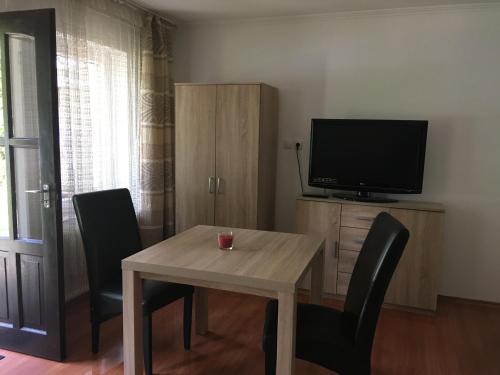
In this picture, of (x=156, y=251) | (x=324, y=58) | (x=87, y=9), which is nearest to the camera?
(x=156, y=251)

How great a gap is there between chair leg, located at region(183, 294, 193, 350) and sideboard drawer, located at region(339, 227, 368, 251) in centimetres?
144

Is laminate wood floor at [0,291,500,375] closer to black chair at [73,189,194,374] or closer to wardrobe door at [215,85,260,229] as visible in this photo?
black chair at [73,189,194,374]

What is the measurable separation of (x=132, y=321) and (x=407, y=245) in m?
2.23

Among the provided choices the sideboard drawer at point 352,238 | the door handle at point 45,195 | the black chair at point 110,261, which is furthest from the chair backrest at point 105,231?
the sideboard drawer at point 352,238

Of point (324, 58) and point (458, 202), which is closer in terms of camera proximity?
point (458, 202)

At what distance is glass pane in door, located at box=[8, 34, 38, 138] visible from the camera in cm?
237

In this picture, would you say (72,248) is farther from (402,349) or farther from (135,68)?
(402,349)

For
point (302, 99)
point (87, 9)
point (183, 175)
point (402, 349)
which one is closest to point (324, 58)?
point (302, 99)

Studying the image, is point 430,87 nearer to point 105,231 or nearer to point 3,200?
point 105,231

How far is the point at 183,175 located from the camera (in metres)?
3.76

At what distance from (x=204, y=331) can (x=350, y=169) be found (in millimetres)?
1773

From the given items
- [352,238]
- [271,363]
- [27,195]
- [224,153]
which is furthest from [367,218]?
[27,195]

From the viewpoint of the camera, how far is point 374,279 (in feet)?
5.66

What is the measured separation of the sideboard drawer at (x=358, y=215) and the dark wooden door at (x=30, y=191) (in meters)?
2.15
